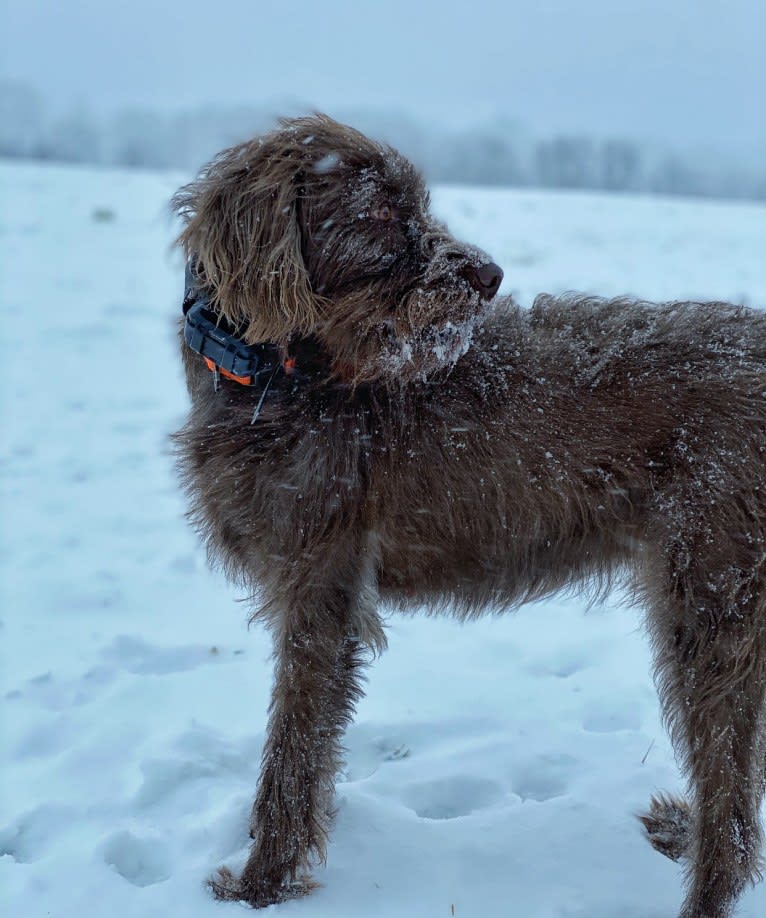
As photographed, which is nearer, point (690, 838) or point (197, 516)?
point (690, 838)

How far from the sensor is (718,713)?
266cm

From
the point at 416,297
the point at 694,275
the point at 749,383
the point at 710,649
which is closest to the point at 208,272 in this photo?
the point at 416,297

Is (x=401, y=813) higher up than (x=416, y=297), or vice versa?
(x=416, y=297)

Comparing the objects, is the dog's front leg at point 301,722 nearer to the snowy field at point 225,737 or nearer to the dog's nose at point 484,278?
the snowy field at point 225,737

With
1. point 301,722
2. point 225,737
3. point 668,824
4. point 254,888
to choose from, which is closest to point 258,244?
point 301,722

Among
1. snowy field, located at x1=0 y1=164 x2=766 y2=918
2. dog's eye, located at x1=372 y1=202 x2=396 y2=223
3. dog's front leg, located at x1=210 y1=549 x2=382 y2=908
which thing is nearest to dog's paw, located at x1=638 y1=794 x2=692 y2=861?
snowy field, located at x1=0 y1=164 x2=766 y2=918

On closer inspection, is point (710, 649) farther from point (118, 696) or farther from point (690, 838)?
point (118, 696)

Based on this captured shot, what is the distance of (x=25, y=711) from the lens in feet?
11.4

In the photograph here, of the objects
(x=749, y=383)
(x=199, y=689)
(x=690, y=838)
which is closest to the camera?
(x=749, y=383)

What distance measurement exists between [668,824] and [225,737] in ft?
5.52

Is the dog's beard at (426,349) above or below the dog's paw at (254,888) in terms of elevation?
above

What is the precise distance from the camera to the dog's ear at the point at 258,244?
269cm

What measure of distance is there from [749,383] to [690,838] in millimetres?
1449

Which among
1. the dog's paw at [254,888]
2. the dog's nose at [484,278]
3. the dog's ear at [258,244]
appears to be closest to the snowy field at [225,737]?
the dog's paw at [254,888]
